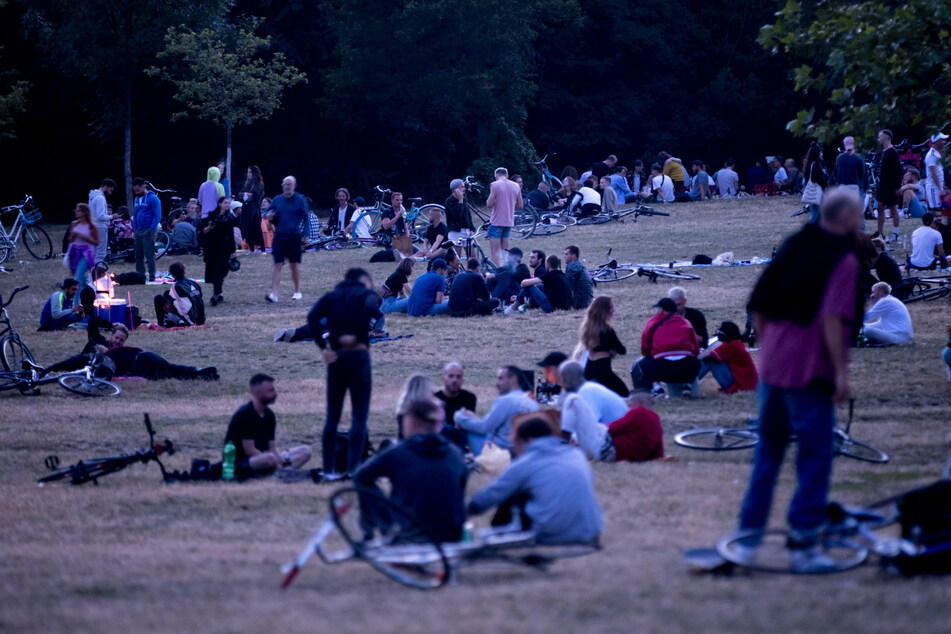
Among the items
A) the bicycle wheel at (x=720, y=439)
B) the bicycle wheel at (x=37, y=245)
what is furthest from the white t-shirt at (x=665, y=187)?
the bicycle wheel at (x=720, y=439)

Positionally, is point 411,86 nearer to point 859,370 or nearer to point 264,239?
point 264,239

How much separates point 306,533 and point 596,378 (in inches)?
180

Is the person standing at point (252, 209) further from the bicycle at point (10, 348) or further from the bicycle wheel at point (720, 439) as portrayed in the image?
the bicycle wheel at point (720, 439)

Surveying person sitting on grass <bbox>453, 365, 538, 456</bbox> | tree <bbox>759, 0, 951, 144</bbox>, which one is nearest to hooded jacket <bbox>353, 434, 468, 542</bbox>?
person sitting on grass <bbox>453, 365, 538, 456</bbox>

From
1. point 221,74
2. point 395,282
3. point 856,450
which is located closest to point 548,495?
point 856,450

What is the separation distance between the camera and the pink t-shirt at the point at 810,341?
5.14 m

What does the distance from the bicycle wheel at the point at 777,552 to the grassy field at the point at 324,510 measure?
3.6 inches

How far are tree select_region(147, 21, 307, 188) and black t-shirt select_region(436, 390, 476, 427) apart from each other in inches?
959

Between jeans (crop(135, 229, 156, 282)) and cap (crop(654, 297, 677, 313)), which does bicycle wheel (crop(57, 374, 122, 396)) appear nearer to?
cap (crop(654, 297, 677, 313))

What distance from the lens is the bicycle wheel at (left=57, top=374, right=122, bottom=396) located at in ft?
42.0

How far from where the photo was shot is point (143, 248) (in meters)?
21.5

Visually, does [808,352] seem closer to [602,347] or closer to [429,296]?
[602,347]

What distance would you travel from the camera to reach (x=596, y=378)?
11180 millimetres

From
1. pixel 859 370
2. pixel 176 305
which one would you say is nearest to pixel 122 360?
pixel 176 305
